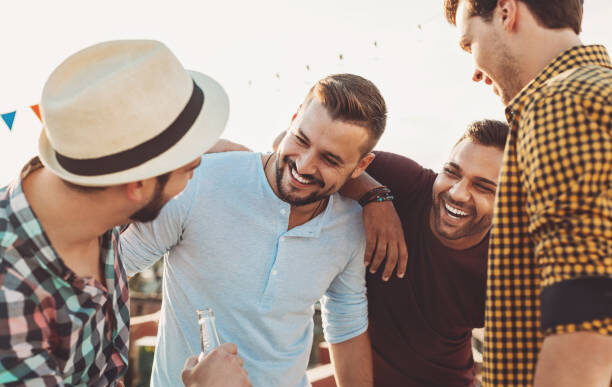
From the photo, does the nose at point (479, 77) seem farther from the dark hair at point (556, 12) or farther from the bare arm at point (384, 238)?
the bare arm at point (384, 238)

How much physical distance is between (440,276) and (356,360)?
0.56 meters

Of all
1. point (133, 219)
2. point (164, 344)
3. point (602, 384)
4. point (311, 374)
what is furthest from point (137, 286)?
point (602, 384)

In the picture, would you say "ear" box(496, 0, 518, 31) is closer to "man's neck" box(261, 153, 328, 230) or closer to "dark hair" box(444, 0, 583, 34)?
"dark hair" box(444, 0, 583, 34)

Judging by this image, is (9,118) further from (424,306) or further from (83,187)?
(424,306)

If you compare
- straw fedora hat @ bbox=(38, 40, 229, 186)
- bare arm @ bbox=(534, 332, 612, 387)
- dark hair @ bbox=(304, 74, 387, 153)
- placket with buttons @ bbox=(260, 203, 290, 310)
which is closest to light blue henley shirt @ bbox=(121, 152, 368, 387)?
placket with buttons @ bbox=(260, 203, 290, 310)

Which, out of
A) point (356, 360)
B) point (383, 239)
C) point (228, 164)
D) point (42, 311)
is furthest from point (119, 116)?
point (356, 360)

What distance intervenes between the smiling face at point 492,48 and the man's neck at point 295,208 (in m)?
0.91

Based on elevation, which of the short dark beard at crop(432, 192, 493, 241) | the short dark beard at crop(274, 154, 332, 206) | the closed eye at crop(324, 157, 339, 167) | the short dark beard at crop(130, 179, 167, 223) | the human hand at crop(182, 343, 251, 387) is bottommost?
the short dark beard at crop(432, 192, 493, 241)

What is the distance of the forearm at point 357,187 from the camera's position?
2.19m

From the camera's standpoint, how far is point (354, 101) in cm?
199

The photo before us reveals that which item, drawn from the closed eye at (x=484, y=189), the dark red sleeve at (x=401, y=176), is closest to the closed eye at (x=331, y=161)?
the dark red sleeve at (x=401, y=176)

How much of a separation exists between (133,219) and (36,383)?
0.51 m

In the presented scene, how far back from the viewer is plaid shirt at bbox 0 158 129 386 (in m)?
1.05

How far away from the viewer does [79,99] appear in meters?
1.12
